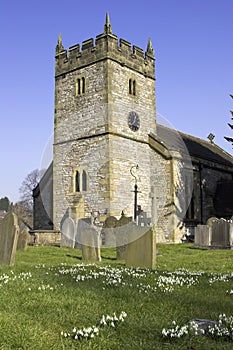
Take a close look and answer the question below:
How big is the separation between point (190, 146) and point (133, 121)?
6916 mm

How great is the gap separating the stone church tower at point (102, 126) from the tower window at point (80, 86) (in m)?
0.06

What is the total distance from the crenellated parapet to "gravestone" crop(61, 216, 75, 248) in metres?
9.40

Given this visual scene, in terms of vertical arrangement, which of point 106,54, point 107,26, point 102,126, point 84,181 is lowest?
point 84,181

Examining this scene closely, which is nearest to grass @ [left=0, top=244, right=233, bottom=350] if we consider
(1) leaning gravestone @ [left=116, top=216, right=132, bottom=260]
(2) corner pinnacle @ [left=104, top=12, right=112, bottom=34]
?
(1) leaning gravestone @ [left=116, top=216, right=132, bottom=260]

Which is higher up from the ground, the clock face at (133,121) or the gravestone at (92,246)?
the clock face at (133,121)

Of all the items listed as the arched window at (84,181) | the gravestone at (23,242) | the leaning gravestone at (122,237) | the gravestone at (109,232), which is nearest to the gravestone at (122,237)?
the leaning gravestone at (122,237)

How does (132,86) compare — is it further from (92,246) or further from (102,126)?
(92,246)

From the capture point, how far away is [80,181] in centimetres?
2231

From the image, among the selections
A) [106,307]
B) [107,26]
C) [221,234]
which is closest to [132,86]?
[107,26]

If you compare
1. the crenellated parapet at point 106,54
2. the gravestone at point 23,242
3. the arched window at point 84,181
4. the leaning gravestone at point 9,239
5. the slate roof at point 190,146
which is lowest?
Result: the gravestone at point 23,242

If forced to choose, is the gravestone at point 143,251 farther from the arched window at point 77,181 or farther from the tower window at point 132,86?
the tower window at point 132,86

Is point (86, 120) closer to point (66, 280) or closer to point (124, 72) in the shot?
point (124, 72)

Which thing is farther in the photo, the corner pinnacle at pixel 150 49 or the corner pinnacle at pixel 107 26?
the corner pinnacle at pixel 150 49

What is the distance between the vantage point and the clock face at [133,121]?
22.6 m
